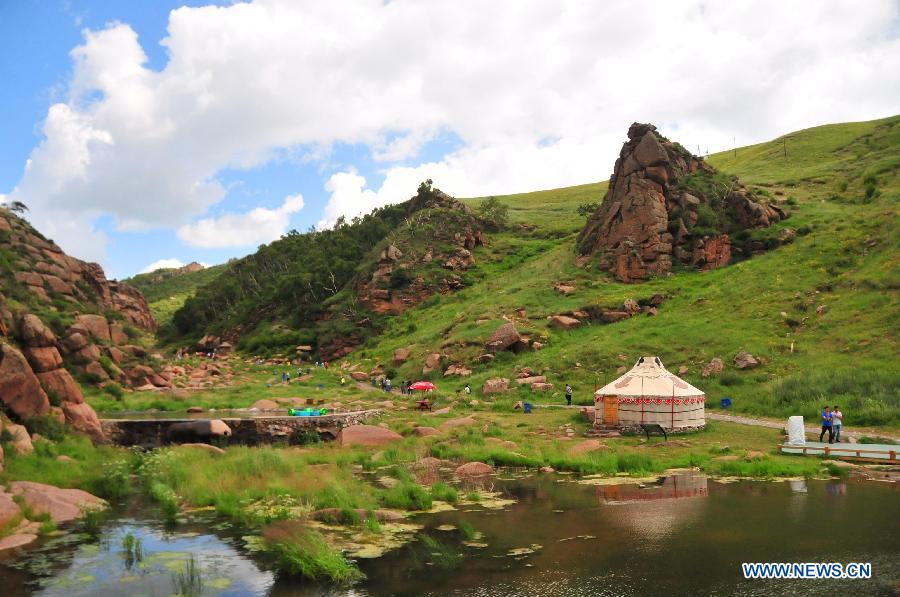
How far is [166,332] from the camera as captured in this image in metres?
115

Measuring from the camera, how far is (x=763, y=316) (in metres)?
→ 49.9

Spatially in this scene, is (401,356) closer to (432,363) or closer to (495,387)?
(432,363)

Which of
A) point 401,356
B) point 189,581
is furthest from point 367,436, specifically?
point 401,356

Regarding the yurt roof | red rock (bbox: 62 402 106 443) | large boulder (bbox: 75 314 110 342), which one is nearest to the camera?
red rock (bbox: 62 402 106 443)

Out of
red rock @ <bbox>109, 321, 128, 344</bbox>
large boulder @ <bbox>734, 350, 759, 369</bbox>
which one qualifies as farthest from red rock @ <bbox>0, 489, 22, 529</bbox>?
large boulder @ <bbox>734, 350, 759, 369</bbox>

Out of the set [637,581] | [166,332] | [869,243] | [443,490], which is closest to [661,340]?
[869,243]

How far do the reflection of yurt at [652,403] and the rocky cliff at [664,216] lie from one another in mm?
33553

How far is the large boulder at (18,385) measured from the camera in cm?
2380

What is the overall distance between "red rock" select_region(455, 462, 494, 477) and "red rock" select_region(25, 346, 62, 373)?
17502 millimetres

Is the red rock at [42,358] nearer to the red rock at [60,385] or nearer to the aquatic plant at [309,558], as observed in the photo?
the red rock at [60,385]

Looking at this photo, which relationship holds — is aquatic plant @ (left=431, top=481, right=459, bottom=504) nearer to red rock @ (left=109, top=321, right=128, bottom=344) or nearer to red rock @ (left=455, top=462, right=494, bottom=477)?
red rock @ (left=455, top=462, right=494, bottom=477)

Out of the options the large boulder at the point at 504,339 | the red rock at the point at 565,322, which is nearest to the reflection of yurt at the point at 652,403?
the large boulder at the point at 504,339

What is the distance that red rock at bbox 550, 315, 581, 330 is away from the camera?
5862cm

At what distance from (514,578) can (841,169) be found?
94721 millimetres
